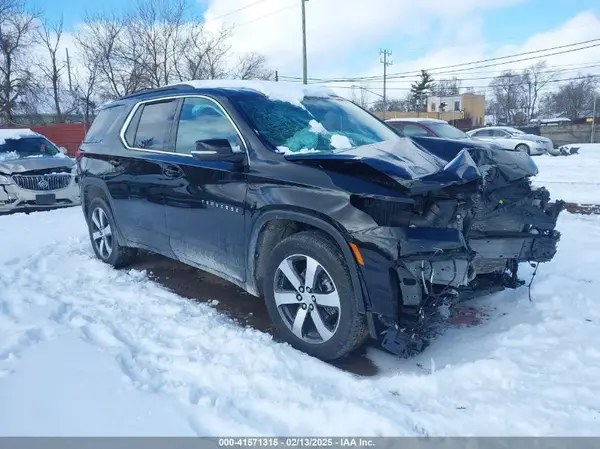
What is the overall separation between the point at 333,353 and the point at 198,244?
59.5 inches

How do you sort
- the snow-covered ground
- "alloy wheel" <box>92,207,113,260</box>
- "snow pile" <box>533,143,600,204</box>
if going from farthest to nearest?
"snow pile" <box>533,143,600,204</box>
"alloy wheel" <box>92,207,113,260</box>
the snow-covered ground

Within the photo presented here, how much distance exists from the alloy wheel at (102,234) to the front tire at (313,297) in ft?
8.62

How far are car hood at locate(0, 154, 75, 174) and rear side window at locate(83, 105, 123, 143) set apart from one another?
3989mm

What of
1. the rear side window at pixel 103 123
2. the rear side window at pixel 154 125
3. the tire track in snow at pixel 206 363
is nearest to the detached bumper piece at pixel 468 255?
the tire track in snow at pixel 206 363

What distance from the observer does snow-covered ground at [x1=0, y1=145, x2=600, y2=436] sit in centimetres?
239

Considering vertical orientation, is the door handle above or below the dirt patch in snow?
above

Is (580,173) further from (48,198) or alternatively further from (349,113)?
(48,198)

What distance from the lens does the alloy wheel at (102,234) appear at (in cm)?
512

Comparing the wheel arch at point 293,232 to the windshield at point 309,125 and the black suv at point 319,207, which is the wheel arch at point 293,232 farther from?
the windshield at point 309,125

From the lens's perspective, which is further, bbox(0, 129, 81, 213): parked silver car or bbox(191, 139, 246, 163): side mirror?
bbox(0, 129, 81, 213): parked silver car

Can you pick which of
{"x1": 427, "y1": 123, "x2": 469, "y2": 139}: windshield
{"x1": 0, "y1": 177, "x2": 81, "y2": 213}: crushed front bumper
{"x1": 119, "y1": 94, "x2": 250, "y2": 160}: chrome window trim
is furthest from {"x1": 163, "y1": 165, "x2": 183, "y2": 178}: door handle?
{"x1": 427, "y1": 123, "x2": 469, "y2": 139}: windshield

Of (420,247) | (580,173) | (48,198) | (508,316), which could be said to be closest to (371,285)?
(420,247)

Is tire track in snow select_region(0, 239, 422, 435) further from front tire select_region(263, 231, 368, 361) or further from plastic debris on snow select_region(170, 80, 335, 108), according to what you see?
plastic debris on snow select_region(170, 80, 335, 108)

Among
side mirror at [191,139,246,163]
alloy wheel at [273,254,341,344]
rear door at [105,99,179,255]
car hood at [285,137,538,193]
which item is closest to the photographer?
car hood at [285,137,538,193]
